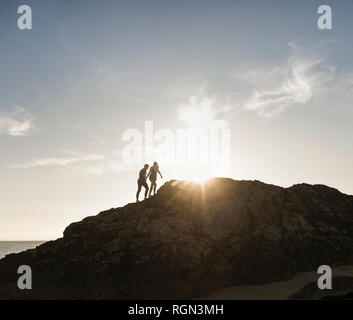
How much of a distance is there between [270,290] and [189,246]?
5.28 meters

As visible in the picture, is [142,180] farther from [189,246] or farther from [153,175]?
[189,246]

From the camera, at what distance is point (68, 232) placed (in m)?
26.0

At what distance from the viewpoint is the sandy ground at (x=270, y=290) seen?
68.3 ft

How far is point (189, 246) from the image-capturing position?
22766 millimetres

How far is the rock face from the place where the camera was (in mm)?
21672

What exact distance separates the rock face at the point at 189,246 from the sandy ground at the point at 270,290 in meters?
0.48

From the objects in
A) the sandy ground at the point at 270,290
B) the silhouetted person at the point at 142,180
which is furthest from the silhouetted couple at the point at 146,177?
the sandy ground at the point at 270,290

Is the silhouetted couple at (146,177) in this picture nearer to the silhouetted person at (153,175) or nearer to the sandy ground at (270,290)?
the silhouetted person at (153,175)

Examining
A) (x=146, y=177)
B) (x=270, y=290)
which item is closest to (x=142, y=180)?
(x=146, y=177)

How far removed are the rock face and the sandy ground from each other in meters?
0.48

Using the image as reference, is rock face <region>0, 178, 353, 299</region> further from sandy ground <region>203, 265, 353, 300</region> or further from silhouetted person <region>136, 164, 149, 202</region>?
silhouetted person <region>136, 164, 149, 202</region>
